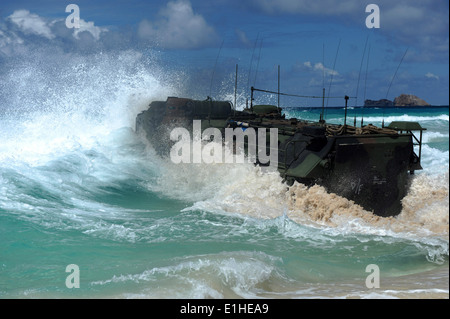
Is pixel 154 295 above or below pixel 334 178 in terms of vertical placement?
below

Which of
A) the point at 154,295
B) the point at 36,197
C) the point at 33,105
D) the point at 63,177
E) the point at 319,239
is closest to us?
the point at 154,295

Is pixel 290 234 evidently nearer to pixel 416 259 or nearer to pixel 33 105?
pixel 416 259

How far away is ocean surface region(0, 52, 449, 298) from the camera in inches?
213

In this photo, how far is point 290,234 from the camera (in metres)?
7.57

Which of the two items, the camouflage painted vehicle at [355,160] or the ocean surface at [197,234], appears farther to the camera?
the camouflage painted vehicle at [355,160]

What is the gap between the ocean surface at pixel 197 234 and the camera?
542cm

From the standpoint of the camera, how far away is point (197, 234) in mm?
7555

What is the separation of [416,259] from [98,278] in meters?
3.86

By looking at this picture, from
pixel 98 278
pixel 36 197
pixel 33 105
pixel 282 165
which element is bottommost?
pixel 98 278

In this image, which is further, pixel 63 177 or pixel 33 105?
pixel 33 105

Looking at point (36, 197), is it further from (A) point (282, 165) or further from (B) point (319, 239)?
(B) point (319, 239)

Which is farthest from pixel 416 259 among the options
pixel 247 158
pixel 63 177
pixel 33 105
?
pixel 33 105

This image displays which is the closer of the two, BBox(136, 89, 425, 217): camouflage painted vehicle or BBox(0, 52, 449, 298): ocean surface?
BBox(0, 52, 449, 298): ocean surface

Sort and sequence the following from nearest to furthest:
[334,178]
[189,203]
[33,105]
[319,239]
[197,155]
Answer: [319,239] < [334,178] < [189,203] < [197,155] < [33,105]
